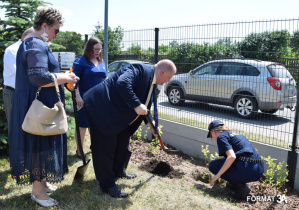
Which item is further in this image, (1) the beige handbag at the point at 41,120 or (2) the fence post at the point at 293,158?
(2) the fence post at the point at 293,158

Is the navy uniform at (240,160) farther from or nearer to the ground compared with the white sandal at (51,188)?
farther from the ground

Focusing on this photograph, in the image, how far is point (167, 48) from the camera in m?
5.43

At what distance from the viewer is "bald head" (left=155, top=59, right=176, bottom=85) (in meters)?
3.09

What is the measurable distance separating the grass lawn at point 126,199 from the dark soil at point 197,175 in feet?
0.66

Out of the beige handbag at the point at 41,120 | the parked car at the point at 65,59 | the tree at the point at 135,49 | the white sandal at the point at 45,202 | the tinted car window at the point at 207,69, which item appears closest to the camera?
the beige handbag at the point at 41,120

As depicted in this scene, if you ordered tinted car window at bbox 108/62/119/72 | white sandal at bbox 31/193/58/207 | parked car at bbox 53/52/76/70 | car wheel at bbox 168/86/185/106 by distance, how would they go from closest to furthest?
1. white sandal at bbox 31/193/58/207
2. car wheel at bbox 168/86/185/106
3. tinted car window at bbox 108/62/119/72
4. parked car at bbox 53/52/76/70

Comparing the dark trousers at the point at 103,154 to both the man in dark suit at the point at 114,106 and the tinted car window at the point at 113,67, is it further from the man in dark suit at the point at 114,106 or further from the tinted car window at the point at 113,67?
the tinted car window at the point at 113,67

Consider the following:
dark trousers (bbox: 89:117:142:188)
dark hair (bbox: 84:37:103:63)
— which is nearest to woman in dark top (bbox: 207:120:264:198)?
dark trousers (bbox: 89:117:142:188)

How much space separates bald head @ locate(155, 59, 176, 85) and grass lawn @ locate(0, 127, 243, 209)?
147 centimetres

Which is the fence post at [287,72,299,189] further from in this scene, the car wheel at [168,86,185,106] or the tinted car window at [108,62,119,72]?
the tinted car window at [108,62,119,72]

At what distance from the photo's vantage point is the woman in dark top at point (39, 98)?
2607 mm

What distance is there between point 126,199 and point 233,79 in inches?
107

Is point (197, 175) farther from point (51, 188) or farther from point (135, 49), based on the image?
point (135, 49)

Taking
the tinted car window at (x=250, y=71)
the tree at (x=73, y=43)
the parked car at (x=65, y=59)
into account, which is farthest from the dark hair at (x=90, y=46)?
the tree at (x=73, y=43)
